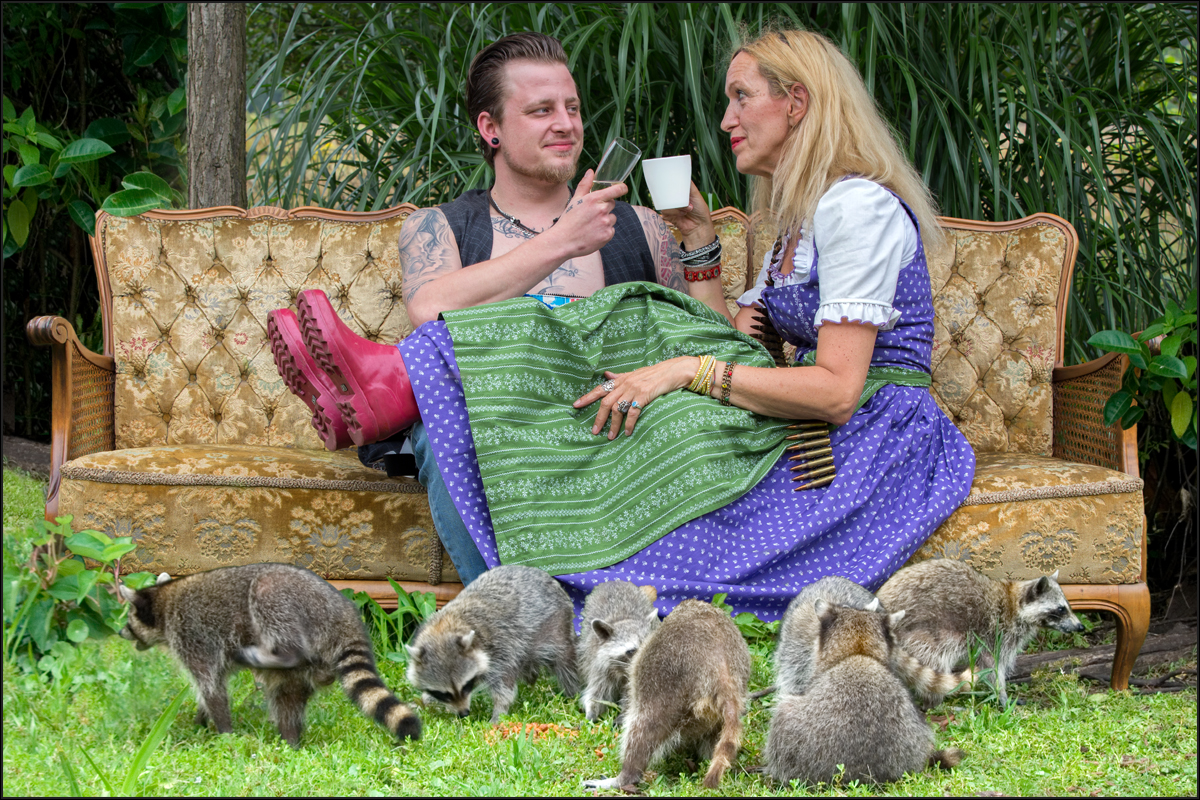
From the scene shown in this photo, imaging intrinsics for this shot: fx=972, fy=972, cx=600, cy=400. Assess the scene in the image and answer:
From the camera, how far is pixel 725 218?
13.1 ft

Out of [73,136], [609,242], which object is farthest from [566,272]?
[73,136]

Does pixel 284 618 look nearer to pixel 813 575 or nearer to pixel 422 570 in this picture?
pixel 422 570

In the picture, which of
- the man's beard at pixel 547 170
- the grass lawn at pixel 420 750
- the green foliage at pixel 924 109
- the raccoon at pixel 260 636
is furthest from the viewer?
the green foliage at pixel 924 109

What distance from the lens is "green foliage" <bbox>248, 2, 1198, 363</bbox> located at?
4379 millimetres

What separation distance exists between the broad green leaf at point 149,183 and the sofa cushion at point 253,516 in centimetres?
144

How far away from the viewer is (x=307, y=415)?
12.5 feet

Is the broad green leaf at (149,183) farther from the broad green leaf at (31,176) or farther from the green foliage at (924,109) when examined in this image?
the green foliage at (924,109)

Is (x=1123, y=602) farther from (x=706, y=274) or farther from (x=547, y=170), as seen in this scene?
(x=547, y=170)

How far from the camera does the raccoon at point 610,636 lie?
2.35 m

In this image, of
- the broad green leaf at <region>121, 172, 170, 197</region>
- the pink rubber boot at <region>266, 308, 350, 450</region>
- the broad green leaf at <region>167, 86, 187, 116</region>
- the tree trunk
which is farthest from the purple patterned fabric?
the broad green leaf at <region>167, 86, 187, 116</region>

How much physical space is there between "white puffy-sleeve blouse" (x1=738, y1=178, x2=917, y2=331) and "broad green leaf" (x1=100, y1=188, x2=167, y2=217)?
8.73 ft

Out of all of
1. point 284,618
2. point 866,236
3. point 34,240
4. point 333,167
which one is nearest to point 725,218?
point 866,236

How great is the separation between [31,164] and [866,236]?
3.65 m

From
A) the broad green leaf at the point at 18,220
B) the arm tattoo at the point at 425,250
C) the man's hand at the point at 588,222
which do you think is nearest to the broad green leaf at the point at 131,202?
the broad green leaf at the point at 18,220
